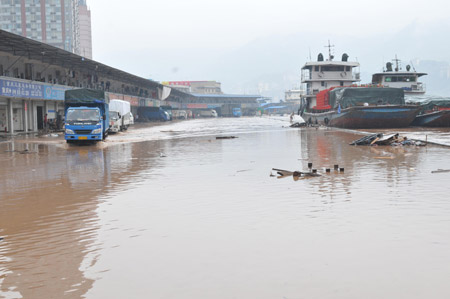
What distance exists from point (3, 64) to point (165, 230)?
39.3 m

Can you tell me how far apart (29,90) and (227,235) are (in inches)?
1521

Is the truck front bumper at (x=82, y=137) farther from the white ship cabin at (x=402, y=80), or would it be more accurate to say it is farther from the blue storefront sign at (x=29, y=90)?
the white ship cabin at (x=402, y=80)

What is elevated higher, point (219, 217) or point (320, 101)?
point (320, 101)

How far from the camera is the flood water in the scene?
5.16m

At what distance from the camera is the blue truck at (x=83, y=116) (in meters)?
28.0

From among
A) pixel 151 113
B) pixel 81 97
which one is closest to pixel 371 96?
pixel 81 97

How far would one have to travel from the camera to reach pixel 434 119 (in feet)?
145

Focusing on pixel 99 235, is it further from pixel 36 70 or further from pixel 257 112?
pixel 257 112

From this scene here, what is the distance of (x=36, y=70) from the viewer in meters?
48.2

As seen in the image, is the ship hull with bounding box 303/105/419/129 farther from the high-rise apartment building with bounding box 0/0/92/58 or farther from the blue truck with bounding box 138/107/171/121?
the high-rise apartment building with bounding box 0/0/92/58

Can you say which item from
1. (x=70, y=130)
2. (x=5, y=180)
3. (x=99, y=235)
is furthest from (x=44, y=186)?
(x=70, y=130)

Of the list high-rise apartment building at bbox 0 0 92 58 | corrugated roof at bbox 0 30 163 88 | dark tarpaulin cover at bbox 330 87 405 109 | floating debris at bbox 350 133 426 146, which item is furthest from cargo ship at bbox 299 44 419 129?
high-rise apartment building at bbox 0 0 92 58

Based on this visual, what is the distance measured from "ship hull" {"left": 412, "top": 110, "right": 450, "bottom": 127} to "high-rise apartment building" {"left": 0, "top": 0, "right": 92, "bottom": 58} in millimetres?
132334

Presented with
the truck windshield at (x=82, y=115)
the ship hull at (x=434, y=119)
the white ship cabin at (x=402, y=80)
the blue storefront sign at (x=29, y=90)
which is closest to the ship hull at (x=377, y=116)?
the ship hull at (x=434, y=119)
